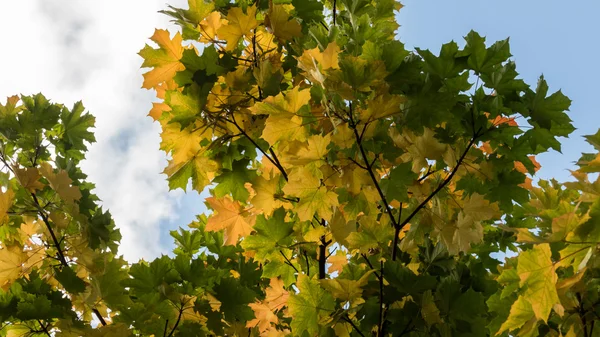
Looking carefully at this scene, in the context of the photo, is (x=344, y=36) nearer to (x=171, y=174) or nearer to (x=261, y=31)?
(x=261, y=31)

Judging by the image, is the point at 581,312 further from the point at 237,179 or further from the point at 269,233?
the point at 237,179

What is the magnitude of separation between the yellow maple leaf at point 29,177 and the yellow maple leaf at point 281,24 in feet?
5.15

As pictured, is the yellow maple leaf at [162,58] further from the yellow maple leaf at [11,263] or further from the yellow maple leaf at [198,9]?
the yellow maple leaf at [11,263]

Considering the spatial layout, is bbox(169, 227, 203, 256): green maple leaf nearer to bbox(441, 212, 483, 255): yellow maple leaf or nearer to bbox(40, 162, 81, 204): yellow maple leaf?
bbox(40, 162, 81, 204): yellow maple leaf

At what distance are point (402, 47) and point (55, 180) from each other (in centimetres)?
201

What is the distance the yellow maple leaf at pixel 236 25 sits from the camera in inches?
94.7

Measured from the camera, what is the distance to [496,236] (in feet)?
10.8

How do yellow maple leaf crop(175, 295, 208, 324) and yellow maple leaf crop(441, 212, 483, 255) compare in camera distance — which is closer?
yellow maple leaf crop(441, 212, 483, 255)

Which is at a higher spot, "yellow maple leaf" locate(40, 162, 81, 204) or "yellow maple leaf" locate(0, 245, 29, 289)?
"yellow maple leaf" locate(40, 162, 81, 204)

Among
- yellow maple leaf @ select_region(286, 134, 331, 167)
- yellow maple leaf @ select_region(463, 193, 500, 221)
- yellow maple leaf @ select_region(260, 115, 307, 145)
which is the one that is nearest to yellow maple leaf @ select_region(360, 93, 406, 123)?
yellow maple leaf @ select_region(286, 134, 331, 167)

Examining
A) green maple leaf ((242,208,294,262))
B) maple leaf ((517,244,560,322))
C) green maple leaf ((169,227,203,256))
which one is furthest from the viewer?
green maple leaf ((169,227,203,256))

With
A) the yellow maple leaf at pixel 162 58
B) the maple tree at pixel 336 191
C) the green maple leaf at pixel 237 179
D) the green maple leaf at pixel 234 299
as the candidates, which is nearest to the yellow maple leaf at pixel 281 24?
the maple tree at pixel 336 191

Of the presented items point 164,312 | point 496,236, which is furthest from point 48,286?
point 496,236

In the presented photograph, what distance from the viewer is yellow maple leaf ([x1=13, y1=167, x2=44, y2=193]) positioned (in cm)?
278
